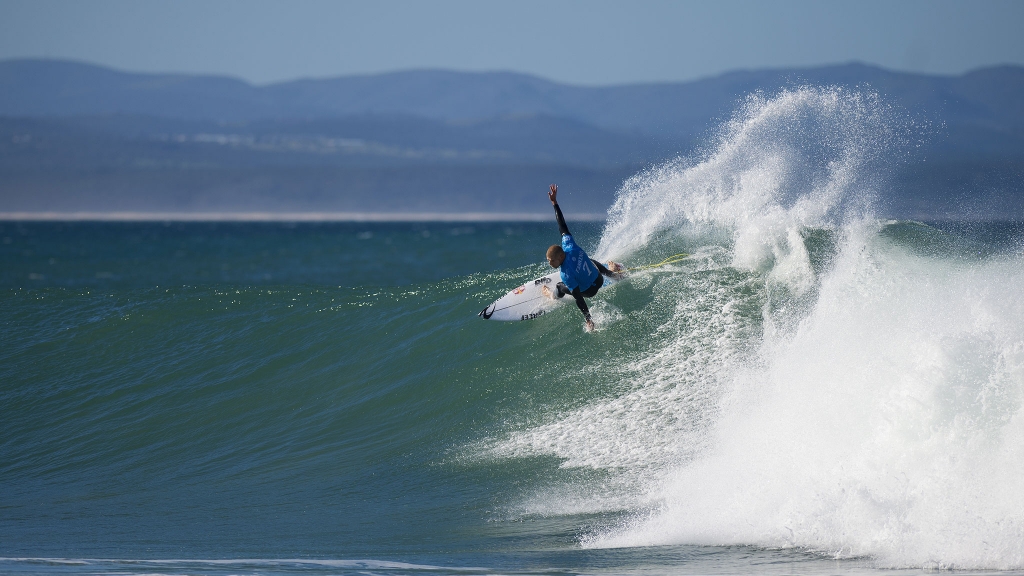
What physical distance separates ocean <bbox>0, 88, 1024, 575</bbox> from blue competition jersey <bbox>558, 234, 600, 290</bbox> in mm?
637

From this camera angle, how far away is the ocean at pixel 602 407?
6.20m

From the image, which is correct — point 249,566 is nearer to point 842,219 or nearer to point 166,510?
point 166,510

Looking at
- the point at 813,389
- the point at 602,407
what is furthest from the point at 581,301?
the point at 813,389

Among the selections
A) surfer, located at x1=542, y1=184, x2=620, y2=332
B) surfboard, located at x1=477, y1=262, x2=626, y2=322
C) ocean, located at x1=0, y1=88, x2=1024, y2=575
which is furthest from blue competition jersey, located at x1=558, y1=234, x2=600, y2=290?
surfboard, located at x1=477, y1=262, x2=626, y2=322

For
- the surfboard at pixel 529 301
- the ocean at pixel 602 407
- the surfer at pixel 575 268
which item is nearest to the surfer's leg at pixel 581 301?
the surfer at pixel 575 268

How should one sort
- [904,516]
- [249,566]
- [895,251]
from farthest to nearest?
[895,251]
[249,566]
[904,516]

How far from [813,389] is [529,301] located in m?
3.97

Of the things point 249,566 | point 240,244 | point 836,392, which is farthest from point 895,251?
point 240,244

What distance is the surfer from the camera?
895cm

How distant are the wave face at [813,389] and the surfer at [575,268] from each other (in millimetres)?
756

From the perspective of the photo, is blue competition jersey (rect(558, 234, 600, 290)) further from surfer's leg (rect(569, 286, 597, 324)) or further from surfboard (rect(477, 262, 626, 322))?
surfboard (rect(477, 262, 626, 322))

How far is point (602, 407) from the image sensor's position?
8422 millimetres

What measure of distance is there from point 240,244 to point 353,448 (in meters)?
67.7

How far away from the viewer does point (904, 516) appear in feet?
19.3
